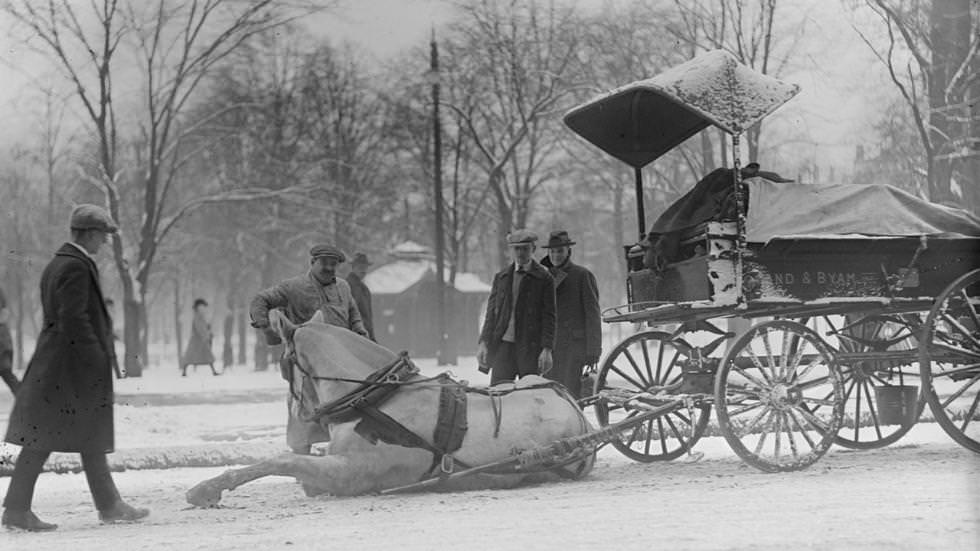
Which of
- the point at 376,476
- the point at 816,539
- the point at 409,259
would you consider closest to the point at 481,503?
the point at 376,476

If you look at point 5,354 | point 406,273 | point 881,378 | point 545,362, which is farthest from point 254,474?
point 406,273

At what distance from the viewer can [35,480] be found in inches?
225

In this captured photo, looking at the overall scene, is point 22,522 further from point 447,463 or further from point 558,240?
point 558,240

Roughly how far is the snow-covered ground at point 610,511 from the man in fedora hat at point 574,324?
110 centimetres

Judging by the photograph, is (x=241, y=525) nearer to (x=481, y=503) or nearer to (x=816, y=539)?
(x=481, y=503)

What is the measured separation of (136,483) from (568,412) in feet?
11.5

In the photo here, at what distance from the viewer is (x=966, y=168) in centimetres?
1477

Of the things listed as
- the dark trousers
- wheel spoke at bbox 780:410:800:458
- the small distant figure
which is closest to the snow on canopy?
the small distant figure

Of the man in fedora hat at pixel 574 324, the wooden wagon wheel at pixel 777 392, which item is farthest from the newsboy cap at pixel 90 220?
the man in fedora hat at pixel 574 324

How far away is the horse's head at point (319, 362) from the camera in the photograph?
6473 mm

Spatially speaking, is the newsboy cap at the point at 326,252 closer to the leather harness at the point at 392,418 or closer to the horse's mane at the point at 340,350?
the horse's mane at the point at 340,350

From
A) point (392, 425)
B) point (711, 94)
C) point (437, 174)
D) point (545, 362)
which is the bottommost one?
point (392, 425)

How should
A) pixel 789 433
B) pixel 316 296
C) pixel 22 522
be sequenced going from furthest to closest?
pixel 316 296, pixel 789 433, pixel 22 522

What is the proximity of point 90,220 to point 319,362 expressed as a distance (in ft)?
5.36
